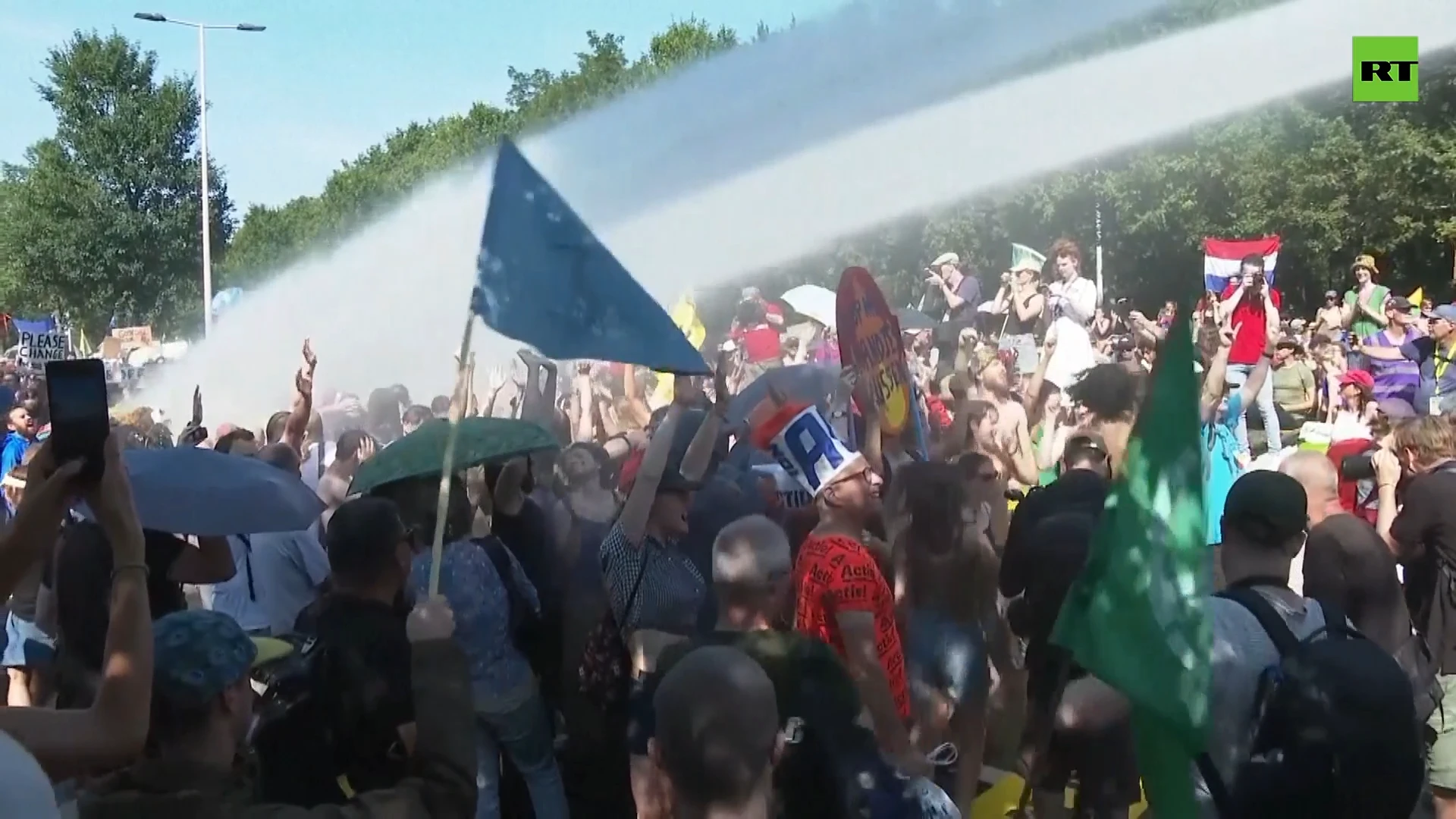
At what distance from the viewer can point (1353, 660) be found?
306 centimetres

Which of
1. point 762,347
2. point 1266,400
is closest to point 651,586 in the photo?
point 762,347

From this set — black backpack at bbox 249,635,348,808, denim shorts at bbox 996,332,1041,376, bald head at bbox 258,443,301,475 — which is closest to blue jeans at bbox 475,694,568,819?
black backpack at bbox 249,635,348,808

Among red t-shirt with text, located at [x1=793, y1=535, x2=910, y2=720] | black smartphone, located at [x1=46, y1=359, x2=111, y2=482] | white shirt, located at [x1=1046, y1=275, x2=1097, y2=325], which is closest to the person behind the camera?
black smartphone, located at [x1=46, y1=359, x2=111, y2=482]

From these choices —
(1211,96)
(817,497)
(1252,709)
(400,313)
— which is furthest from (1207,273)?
(1252,709)

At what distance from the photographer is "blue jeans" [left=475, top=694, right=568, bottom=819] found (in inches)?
199

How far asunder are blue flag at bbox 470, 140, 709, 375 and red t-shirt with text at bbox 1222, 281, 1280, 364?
6.85 metres

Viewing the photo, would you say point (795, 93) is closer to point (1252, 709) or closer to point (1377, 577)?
point (1377, 577)

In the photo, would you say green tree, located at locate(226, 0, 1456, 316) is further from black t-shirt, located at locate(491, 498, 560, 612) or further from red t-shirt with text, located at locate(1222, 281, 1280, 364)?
black t-shirt, located at locate(491, 498, 560, 612)

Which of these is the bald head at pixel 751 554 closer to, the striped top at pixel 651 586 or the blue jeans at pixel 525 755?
the striped top at pixel 651 586

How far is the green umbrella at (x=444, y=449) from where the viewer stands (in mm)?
5035

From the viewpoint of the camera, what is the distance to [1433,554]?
5523mm

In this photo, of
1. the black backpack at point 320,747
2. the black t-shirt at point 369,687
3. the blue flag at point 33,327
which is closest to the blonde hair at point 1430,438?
the black t-shirt at point 369,687

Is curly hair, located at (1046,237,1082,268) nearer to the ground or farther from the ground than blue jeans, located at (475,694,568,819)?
farther from the ground

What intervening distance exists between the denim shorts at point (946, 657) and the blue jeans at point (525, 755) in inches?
50.3
